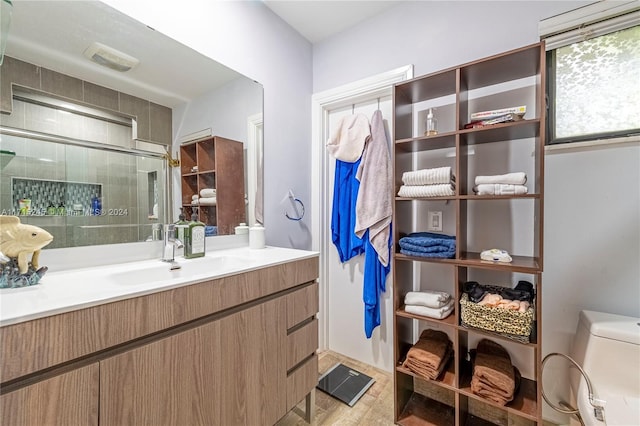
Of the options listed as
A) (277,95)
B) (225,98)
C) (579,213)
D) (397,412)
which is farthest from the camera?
(277,95)

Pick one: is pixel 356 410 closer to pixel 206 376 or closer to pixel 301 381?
pixel 301 381

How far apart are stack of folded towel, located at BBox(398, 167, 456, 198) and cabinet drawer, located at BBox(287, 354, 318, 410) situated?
1.06 m

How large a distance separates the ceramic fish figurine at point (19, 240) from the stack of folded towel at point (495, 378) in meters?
1.85

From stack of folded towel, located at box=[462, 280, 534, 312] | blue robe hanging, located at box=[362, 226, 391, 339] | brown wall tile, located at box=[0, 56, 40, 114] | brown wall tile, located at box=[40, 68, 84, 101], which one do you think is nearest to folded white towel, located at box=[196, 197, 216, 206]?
brown wall tile, located at box=[40, 68, 84, 101]

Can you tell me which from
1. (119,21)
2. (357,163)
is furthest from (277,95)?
(119,21)

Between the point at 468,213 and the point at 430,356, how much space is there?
0.82 meters

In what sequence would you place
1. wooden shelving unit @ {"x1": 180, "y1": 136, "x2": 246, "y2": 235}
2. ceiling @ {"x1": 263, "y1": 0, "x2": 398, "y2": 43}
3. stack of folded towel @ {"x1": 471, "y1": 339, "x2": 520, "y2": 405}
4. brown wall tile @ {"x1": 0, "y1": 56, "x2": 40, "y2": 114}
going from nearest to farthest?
brown wall tile @ {"x1": 0, "y1": 56, "x2": 40, "y2": 114}, stack of folded towel @ {"x1": 471, "y1": 339, "x2": 520, "y2": 405}, wooden shelving unit @ {"x1": 180, "y1": 136, "x2": 246, "y2": 235}, ceiling @ {"x1": 263, "y1": 0, "x2": 398, "y2": 43}

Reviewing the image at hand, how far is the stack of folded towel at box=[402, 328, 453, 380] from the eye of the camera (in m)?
1.38

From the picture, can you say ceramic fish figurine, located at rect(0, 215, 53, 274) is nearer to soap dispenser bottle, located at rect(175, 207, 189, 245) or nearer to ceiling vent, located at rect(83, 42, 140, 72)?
soap dispenser bottle, located at rect(175, 207, 189, 245)

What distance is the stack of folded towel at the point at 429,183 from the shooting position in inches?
54.3

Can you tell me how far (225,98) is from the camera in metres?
1.62

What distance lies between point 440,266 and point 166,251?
153 cm

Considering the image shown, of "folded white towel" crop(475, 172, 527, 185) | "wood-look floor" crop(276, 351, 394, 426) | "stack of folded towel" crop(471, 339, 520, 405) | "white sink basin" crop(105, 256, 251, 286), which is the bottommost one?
"wood-look floor" crop(276, 351, 394, 426)

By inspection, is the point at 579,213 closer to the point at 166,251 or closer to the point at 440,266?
the point at 440,266
